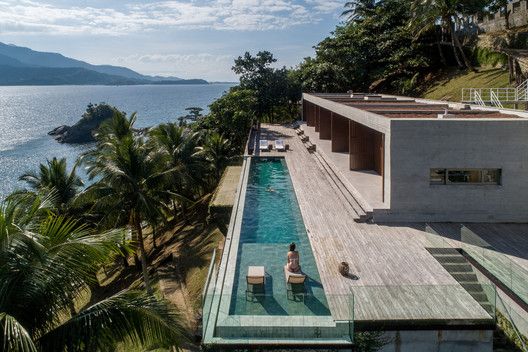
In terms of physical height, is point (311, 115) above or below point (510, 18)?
below

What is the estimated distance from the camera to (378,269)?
1132cm

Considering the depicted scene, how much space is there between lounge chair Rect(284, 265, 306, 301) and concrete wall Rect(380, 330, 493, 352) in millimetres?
1967

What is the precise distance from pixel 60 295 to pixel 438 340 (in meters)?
7.34

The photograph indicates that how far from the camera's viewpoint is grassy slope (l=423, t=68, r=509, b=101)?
1287 inches

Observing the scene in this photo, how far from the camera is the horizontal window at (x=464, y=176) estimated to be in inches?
593

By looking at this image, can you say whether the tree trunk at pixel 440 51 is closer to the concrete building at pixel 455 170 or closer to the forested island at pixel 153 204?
the forested island at pixel 153 204

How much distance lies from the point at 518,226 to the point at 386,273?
21.4 feet

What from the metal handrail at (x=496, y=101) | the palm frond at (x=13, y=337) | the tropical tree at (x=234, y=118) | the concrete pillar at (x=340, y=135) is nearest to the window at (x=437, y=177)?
the metal handrail at (x=496, y=101)

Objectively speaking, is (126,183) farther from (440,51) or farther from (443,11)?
(440,51)

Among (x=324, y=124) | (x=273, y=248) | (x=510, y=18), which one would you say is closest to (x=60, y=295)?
(x=273, y=248)

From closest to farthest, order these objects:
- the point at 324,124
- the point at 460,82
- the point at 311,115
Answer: the point at 324,124 → the point at 460,82 → the point at 311,115

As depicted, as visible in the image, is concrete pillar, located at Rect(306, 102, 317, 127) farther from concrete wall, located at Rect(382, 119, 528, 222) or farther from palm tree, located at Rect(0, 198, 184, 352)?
palm tree, located at Rect(0, 198, 184, 352)

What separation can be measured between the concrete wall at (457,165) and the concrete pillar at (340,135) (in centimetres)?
1218

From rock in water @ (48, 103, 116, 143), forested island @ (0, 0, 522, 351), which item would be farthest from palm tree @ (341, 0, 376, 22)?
rock in water @ (48, 103, 116, 143)
